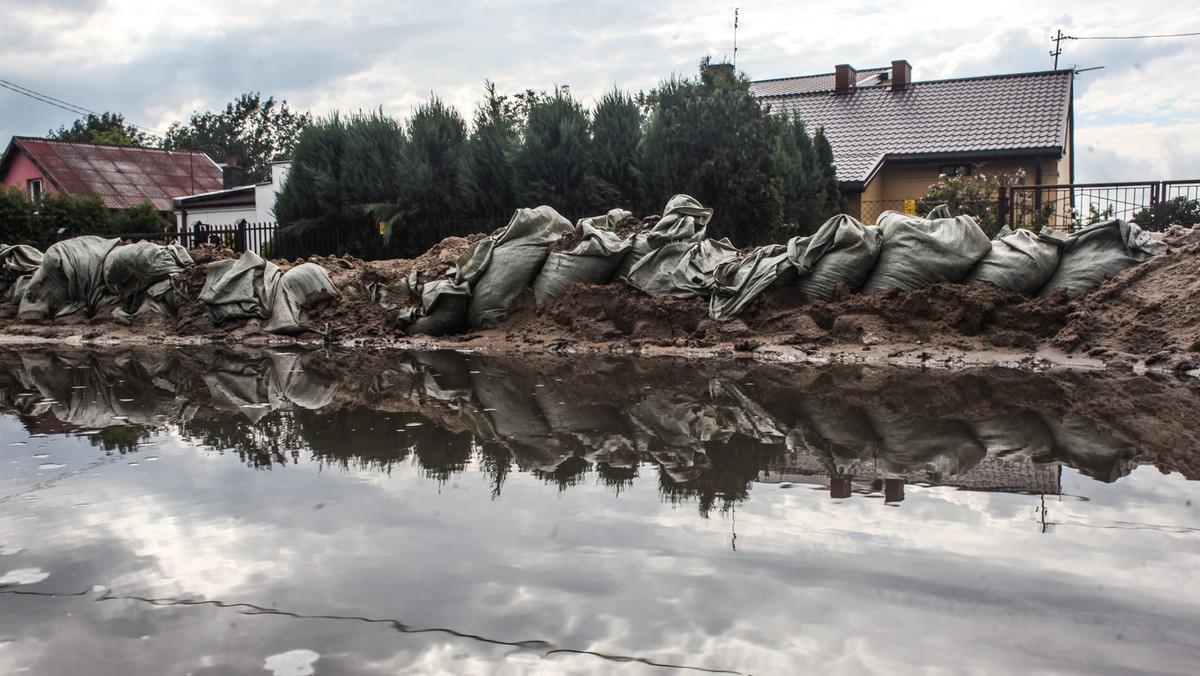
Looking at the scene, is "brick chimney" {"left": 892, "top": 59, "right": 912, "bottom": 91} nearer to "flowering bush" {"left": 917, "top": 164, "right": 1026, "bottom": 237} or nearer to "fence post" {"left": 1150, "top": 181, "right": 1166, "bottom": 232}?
"flowering bush" {"left": 917, "top": 164, "right": 1026, "bottom": 237}

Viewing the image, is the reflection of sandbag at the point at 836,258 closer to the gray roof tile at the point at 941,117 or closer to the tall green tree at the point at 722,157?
the tall green tree at the point at 722,157

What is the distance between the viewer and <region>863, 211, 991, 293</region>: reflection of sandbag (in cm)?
863

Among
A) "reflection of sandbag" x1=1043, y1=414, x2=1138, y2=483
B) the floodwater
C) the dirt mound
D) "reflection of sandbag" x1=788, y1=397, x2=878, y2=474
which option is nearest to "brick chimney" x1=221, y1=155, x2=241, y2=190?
the floodwater

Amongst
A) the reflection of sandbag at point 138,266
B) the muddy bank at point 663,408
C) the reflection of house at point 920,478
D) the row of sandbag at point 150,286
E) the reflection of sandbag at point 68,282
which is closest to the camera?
the reflection of house at point 920,478

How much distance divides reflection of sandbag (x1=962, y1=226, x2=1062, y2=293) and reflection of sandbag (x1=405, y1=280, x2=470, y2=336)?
5.10 meters

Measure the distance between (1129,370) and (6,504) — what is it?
723cm

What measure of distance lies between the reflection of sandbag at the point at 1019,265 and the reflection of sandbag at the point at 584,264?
3.44 m

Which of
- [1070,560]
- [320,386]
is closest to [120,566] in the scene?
[1070,560]

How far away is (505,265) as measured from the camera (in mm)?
10297

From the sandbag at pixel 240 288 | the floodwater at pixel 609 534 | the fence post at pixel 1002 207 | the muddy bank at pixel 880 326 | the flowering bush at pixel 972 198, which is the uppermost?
the flowering bush at pixel 972 198

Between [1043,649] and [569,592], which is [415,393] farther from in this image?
[1043,649]

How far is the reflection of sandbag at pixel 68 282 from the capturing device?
497 inches

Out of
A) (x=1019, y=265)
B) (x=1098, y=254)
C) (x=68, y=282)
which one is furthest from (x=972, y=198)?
(x=68, y=282)

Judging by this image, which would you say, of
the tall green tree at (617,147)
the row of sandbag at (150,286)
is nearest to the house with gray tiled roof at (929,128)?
the tall green tree at (617,147)
